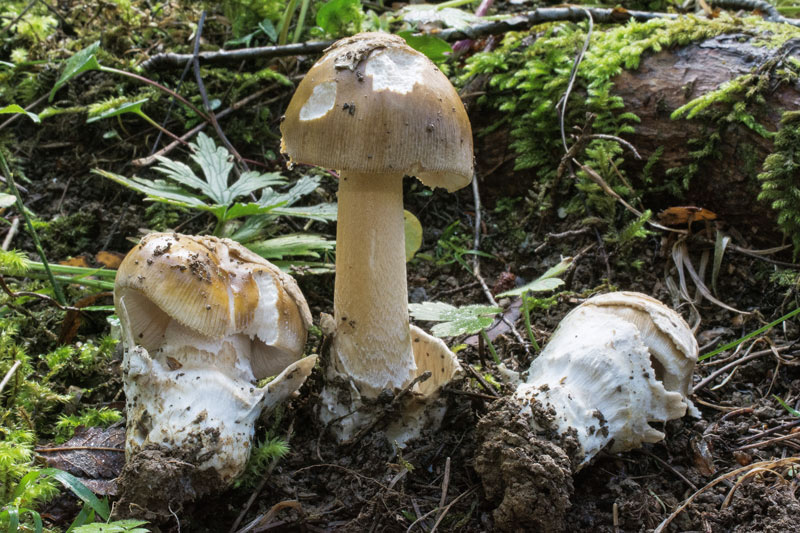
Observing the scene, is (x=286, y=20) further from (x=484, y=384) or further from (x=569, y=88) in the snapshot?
(x=484, y=384)

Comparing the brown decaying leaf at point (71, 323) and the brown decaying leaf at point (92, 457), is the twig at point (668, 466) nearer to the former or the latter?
the brown decaying leaf at point (92, 457)

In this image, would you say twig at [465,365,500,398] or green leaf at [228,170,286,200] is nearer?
twig at [465,365,500,398]

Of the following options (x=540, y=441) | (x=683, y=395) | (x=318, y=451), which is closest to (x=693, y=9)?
(x=683, y=395)

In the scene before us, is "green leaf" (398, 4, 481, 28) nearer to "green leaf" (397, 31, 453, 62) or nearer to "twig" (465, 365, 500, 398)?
"green leaf" (397, 31, 453, 62)

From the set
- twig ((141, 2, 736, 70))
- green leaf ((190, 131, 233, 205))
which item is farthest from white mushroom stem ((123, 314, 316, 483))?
twig ((141, 2, 736, 70))

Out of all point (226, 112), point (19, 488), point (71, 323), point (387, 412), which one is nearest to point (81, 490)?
point (19, 488)

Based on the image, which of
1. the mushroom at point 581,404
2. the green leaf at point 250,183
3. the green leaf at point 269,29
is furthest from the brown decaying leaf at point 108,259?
the mushroom at point 581,404
